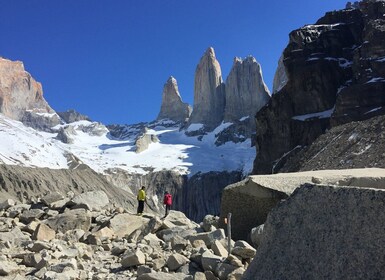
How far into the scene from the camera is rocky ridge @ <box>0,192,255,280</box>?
8469mm

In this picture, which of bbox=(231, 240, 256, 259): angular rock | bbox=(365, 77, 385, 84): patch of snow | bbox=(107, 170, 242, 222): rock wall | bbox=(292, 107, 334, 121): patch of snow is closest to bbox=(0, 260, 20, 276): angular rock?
bbox=(231, 240, 256, 259): angular rock

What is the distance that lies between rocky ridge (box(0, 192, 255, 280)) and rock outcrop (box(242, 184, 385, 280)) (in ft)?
8.60

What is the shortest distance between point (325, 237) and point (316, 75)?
7868 centimetres

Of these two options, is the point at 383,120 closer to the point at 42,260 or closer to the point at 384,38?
the point at 42,260

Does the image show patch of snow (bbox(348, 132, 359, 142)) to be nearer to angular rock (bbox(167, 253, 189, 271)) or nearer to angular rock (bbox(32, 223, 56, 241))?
angular rock (bbox(32, 223, 56, 241))

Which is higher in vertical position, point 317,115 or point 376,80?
point 376,80

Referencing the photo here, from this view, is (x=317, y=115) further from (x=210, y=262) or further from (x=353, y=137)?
(x=210, y=262)

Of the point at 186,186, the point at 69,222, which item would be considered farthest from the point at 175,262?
the point at 186,186

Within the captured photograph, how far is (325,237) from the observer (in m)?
4.31

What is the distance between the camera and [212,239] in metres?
10.7

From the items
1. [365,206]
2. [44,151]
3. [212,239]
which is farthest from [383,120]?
[44,151]

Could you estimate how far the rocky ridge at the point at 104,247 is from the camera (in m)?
8.47

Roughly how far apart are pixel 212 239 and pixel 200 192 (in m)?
160

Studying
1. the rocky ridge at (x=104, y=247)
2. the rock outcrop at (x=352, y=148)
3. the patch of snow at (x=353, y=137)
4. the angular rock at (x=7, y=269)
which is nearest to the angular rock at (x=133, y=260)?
the rocky ridge at (x=104, y=247)
